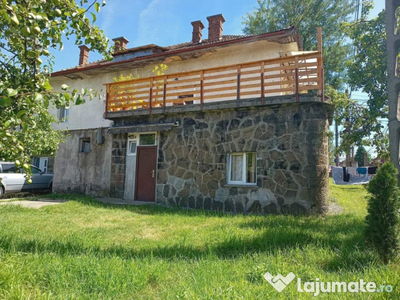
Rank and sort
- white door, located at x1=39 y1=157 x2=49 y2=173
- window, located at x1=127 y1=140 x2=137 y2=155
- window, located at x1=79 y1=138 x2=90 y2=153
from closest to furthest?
window, located at x1=127 y1=140 x2=137 y2=155 < window, located at x1=79 y1=138 x2=90 y2=153 < white door, located at x1=39 y1=157 x2=49 y2=173

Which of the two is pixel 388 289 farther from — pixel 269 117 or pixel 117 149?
pixel 117 149

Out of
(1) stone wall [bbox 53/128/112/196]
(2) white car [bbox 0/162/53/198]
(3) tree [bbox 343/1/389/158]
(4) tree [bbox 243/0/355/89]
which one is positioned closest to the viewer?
(3) tree [bbox 343/1/389/158]

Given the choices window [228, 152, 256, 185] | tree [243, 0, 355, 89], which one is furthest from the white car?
tree [243, 0, 355, 89]

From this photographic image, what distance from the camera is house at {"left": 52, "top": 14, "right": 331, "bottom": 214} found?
7980 mm

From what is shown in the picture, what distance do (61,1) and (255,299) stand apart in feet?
12.3

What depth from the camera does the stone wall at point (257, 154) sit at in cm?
786

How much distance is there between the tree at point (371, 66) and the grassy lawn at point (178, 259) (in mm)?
3030

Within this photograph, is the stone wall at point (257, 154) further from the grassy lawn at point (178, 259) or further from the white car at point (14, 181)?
the white car at point (14, 181)

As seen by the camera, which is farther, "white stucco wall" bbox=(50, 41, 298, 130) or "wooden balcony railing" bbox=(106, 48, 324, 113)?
"white stucco wall" bbox=(50, 41, 298, 130)

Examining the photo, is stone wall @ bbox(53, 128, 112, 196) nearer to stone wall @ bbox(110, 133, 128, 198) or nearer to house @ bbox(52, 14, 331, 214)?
house @ bbox(52, 14, 331, 214)

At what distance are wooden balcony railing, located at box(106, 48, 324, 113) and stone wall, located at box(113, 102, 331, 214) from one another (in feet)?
1.84

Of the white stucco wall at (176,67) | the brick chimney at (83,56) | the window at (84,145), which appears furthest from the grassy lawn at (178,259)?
the brick chimney at (83,56)

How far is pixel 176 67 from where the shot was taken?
12.7 m

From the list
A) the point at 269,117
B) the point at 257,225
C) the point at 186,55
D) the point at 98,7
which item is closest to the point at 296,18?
the point at 186,55
